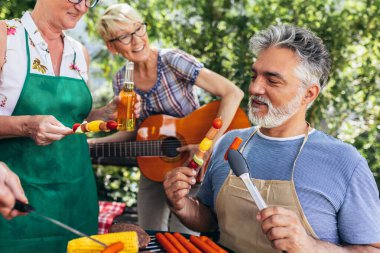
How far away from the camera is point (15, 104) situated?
204cm

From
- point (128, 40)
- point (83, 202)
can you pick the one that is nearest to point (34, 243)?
point (83, 202)

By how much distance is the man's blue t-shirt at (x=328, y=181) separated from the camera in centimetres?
182

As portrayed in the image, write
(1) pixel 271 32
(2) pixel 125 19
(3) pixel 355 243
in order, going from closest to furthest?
(3) pixel 355 243
(1) pixel 271 32
(2) pixel 125 19

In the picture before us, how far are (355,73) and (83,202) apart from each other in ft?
9.88

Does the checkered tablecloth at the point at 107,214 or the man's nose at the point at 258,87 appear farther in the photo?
the checkered tablecloth at the point at 107,214

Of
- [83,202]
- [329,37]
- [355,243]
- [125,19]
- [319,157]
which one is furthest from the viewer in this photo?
[329,37]

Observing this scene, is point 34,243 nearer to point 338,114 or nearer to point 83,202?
point 83,202

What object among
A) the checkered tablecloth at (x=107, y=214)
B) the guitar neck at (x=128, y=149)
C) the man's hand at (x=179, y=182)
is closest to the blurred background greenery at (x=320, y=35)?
the checkered tablecloth at (x=107, y=214)

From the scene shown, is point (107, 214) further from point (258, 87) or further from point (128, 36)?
point (258, 87)

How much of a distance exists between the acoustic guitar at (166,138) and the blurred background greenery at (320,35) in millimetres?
1239

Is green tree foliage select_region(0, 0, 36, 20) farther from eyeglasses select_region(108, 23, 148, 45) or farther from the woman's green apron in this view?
the woman's green apron

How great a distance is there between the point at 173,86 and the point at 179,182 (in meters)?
1.29

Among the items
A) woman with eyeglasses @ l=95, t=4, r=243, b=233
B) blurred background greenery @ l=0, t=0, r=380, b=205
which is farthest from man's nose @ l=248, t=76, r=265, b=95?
blurred background greenery @ l=0, t=0, r=380, b=205

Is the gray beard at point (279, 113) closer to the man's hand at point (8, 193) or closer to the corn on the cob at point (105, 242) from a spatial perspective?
the corn on the cob at point (105, 242)
